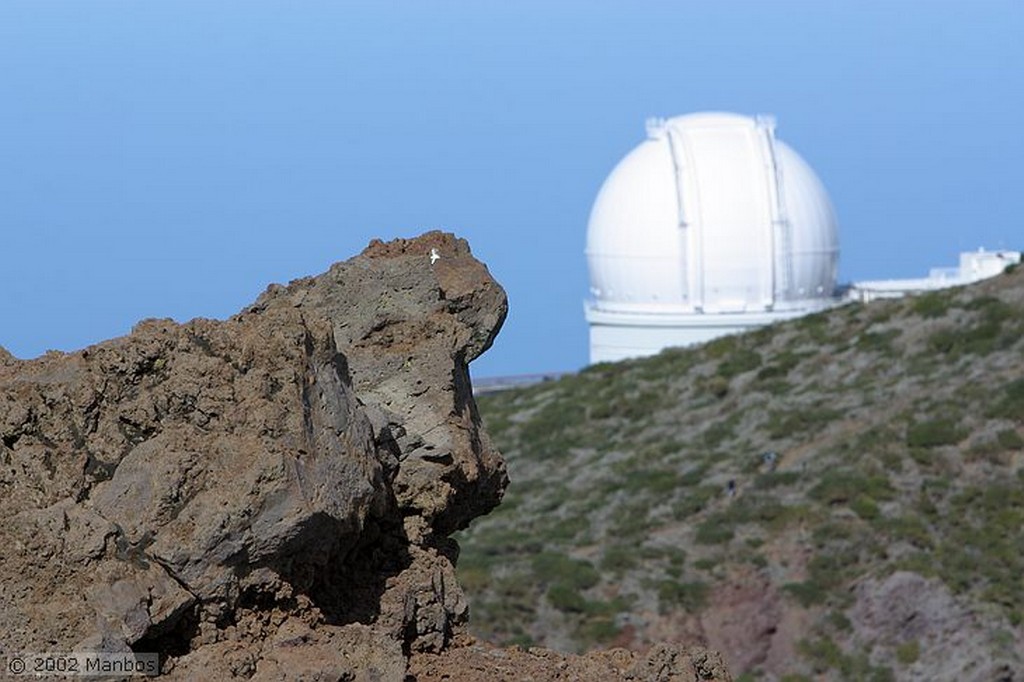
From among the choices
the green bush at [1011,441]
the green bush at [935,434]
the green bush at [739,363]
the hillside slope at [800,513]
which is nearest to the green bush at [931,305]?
the hillside slope at [800,513]

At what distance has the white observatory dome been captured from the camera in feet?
151

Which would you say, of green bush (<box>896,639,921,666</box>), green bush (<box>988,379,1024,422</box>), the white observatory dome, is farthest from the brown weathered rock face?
the white observatory dome

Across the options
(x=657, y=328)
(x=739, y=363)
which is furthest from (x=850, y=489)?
(x=657, y=328)

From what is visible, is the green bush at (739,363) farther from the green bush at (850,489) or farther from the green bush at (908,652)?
the green bush at (908,652)

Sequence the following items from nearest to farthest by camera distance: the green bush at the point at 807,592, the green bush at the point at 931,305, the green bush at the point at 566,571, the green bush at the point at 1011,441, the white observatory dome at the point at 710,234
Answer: the green bush at the point at 807,592 → the green bush at the point at 566,571 → the green bush at the point at 1011,441 → the green bush at the point at 931,305 → the white observatory dome at the point at 710,234

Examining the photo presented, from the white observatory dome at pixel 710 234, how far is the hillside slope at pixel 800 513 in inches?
467

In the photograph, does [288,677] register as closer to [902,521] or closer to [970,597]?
[970,597]

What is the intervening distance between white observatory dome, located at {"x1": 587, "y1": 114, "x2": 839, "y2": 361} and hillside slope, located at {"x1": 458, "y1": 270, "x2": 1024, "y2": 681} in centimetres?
1187

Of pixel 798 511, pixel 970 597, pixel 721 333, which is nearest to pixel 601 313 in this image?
pixel 721 333

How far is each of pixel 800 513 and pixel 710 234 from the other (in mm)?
23039

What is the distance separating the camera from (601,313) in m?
49.8

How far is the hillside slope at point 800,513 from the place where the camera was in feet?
65.9

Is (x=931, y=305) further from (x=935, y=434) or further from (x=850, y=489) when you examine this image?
(x=850, y=489)

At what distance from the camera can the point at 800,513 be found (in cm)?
2320
